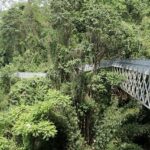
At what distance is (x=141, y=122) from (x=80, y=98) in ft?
9.49

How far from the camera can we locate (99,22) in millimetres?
15336

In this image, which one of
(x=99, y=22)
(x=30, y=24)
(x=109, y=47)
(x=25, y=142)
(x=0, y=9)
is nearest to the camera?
(x=25, y=142)

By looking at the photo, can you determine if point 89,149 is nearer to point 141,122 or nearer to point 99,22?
point 141,122

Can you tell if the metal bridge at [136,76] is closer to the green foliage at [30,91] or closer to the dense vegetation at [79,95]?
the dense vegetation at [79,95]

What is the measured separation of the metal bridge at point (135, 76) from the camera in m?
12.2

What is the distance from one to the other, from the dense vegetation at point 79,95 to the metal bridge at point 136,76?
519mm

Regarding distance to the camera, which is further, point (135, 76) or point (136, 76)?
point (135, 76)

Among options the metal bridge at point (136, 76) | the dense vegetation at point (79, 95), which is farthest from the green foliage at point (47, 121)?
the metal bridge at point (136, 76)

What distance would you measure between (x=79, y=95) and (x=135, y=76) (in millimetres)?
2893

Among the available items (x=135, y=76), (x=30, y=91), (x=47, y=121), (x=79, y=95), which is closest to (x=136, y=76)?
(x=135, y=76)

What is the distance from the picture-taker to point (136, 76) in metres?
13.8

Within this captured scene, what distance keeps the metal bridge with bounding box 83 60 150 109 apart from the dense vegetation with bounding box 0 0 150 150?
519 mm

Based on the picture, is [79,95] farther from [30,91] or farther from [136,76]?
[136,76]

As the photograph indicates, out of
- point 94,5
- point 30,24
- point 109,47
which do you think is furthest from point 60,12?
point 30,24
